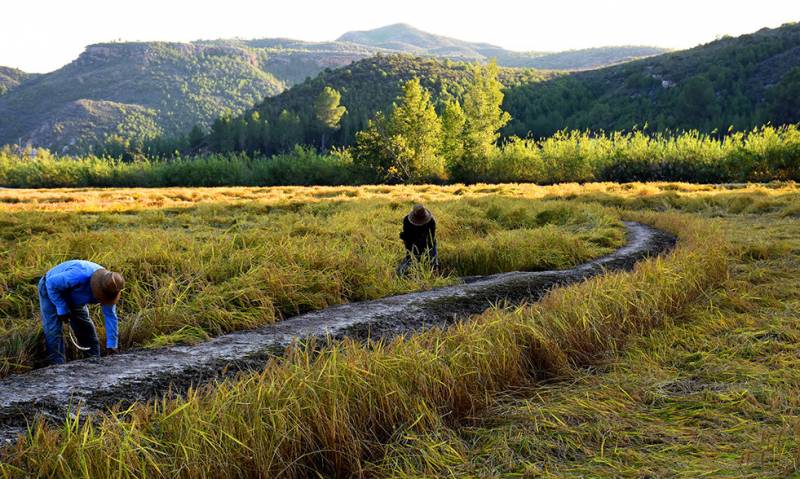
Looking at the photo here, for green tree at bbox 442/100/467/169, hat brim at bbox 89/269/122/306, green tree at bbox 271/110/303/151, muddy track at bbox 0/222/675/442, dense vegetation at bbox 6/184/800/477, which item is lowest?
green tree at bbox 271/110/303/151

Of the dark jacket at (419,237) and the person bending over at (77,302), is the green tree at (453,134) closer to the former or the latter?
the dark jacket at (419,237)

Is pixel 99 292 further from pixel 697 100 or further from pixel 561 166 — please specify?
pixel 697 100

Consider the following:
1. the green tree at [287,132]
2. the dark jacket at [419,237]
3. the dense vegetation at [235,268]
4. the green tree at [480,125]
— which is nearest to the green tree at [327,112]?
the green tree at [287,132]

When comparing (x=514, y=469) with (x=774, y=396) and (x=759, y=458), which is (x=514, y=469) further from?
(x=774, y=396)

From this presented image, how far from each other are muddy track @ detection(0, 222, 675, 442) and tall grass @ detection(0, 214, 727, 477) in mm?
371

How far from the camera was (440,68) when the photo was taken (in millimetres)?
125312

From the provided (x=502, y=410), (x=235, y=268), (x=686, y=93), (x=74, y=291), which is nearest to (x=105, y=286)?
(x=74, y=291)

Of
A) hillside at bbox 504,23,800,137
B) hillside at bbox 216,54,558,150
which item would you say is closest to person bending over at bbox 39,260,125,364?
hillside at bbox 504,23,800,137

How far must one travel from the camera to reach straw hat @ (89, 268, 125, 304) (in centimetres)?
480

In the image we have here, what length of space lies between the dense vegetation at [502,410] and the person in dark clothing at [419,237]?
10.4 feet

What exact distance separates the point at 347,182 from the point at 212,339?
4901cm

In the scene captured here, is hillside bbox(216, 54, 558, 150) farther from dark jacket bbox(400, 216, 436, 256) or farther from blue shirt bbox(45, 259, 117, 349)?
blue shirt bbox(45, 259, 117, 349)

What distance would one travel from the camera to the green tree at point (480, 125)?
48.9 meters

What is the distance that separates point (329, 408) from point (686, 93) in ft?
279
